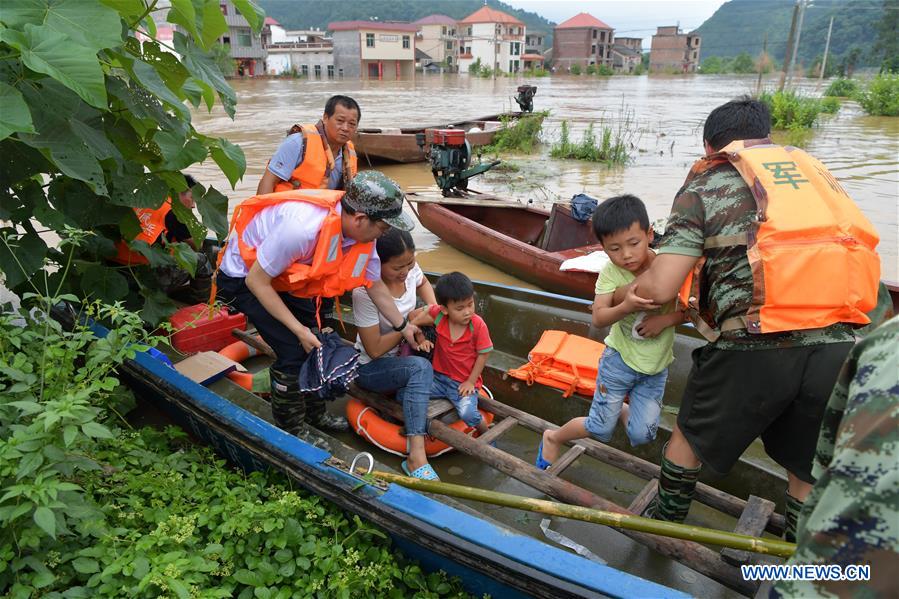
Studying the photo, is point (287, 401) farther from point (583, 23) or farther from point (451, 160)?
point (583, 23)

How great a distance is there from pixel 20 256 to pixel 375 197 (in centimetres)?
197

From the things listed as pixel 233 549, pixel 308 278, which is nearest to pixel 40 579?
pixel 233 549

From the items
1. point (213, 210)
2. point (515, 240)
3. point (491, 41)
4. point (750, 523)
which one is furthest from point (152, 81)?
point (491, 41)

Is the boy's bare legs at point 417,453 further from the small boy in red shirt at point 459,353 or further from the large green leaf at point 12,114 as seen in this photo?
the large green leaf at point 12,114

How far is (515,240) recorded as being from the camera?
6.10m

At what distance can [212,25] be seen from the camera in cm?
281

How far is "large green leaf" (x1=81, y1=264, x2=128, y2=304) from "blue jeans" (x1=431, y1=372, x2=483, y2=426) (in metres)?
1.97

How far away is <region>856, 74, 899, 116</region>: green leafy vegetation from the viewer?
22266mm

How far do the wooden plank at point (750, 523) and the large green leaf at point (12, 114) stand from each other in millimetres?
2899

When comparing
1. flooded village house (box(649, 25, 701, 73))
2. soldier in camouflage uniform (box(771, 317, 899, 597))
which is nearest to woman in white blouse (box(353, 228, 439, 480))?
soldier in camouflage uniform (box(771, 317, 899, 597))

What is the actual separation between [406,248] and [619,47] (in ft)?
289

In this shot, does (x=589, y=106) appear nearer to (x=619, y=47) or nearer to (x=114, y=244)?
(x=114, y=244)

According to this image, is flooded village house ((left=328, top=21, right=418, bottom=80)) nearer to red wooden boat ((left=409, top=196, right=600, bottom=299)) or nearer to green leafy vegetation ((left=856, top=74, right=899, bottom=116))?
green leafy vegetation ((left=856, top=74, right=899, bottom=116))

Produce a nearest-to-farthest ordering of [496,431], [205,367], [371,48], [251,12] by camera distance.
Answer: [251,12] < [496,431] < [205,367] < [371,48]
